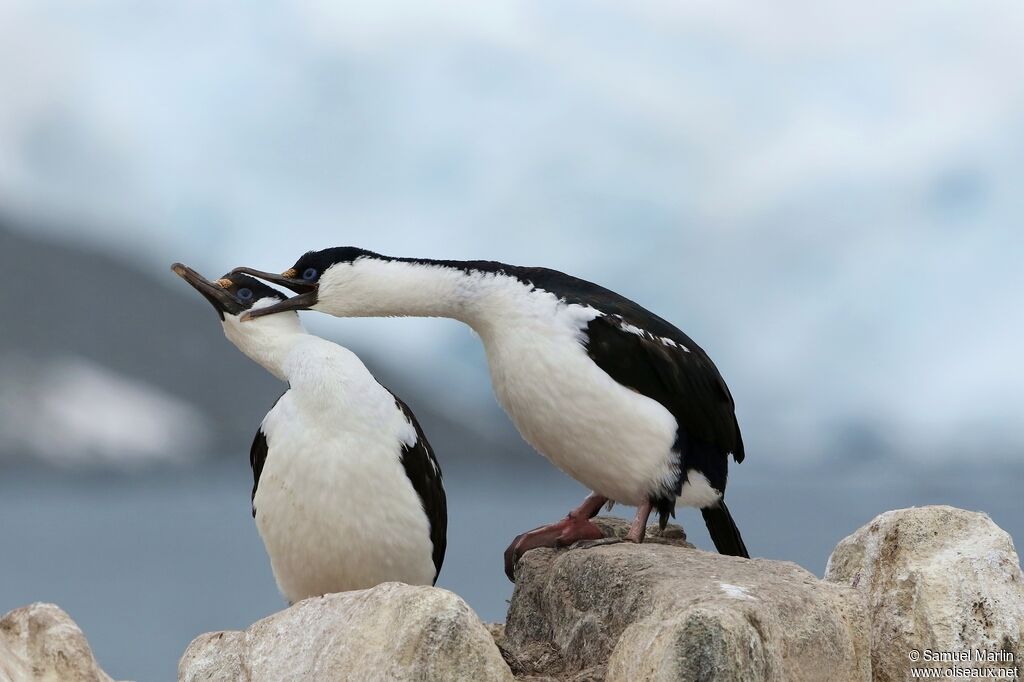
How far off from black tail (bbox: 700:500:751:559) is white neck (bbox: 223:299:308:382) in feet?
6.99

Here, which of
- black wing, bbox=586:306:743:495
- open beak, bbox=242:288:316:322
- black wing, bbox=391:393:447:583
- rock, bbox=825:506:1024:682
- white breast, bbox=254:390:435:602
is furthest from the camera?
open beak, bbox=242:288:316:322

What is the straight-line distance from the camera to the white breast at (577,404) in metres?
5.58

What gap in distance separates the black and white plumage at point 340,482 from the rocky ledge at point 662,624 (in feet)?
1.95

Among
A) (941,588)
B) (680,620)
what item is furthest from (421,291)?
(941,588)

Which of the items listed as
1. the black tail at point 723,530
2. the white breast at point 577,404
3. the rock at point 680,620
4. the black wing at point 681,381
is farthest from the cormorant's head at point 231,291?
the black tail at point 723,530

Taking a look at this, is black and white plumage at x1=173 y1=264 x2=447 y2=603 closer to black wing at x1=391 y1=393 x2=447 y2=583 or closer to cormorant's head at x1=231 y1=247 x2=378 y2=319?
black wing at x1=391 y1=393 x2=447 y2=583

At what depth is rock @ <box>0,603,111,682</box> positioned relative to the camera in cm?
498

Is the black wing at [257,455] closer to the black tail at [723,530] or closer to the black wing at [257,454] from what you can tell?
the black wing at [257,454]

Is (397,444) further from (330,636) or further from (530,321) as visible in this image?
(330,636)

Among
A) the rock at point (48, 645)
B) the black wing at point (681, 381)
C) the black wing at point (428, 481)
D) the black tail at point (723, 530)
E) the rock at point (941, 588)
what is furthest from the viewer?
the black tail at point (723, 530)

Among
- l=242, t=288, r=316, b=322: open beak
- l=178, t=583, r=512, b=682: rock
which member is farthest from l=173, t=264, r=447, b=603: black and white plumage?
l=178, t=583, r=512, b=682: rock

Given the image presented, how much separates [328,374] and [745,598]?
2.05 m

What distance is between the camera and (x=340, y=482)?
5309 millimetres

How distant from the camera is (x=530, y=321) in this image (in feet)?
18.5
